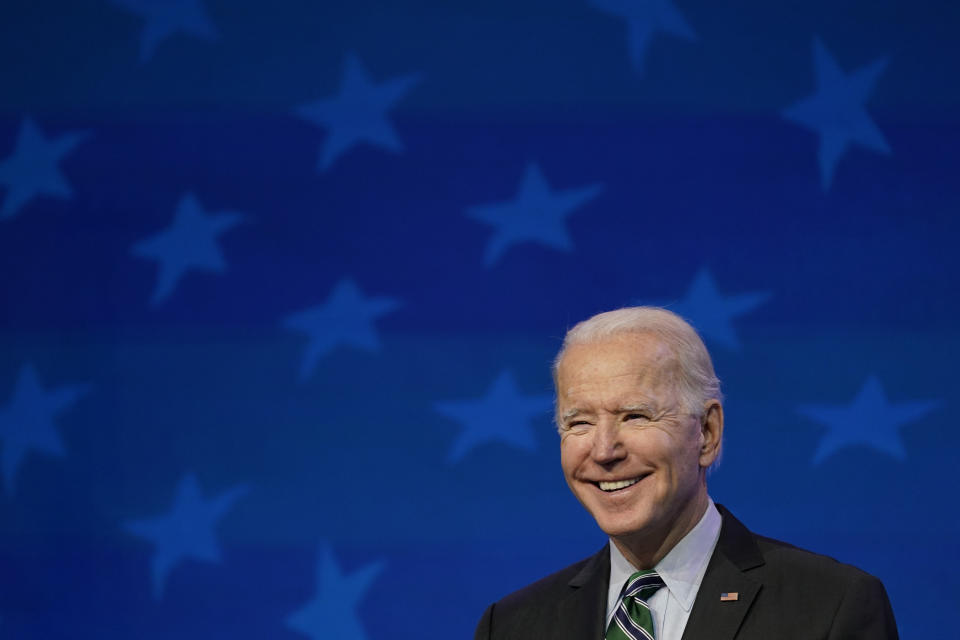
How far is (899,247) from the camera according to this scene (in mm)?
3000

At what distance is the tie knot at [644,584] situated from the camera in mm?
2027

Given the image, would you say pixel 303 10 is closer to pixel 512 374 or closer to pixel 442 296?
pixel 442 296

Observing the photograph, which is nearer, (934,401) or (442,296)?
(934,401)

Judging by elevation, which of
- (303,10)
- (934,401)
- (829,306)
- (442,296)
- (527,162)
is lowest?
(934,401)

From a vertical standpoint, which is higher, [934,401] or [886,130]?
[886,130]

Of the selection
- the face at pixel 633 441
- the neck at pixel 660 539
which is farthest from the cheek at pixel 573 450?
the neck at pixel 660 539

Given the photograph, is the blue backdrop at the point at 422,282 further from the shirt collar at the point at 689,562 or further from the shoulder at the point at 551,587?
the shirt collar at the point at 689,562

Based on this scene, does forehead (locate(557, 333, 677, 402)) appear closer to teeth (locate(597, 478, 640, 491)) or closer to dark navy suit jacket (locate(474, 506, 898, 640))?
teeth (locate(597, 478, 640, 491))

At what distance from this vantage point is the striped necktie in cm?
201

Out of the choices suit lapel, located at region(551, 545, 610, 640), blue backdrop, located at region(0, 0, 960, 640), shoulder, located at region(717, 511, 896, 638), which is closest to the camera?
shoulder, located at region(717, 511, 896, 638)

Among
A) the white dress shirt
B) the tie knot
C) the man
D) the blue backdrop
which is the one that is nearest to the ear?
the man

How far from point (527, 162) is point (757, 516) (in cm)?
109

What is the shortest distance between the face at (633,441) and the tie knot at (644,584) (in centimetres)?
6

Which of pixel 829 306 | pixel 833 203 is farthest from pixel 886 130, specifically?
pixel 829 306
